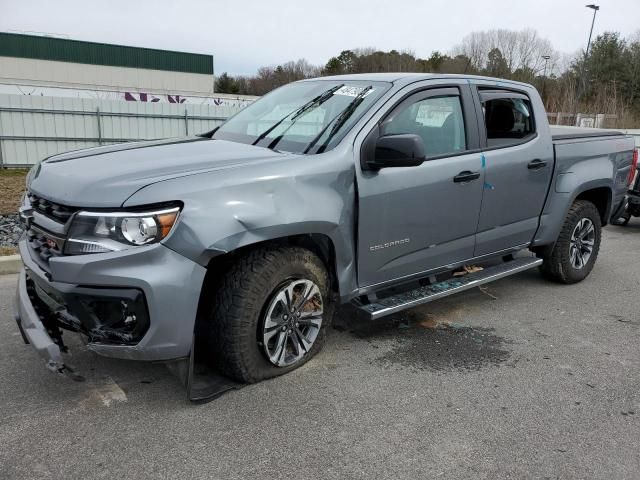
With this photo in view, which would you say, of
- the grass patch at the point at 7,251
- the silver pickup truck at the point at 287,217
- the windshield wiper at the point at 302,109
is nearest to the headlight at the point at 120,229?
the silver pickup truck at the point at 287,217

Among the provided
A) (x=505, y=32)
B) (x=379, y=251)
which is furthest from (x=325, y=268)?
(x=505, y=32)

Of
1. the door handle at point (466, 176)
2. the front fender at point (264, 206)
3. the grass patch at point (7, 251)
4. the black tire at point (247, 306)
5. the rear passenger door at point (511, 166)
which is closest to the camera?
the front fender at point (264, 206)

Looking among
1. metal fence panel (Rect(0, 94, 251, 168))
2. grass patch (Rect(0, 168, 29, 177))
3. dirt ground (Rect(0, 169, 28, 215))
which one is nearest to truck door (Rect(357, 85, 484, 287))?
dirt ground (Rect(0, 169, 28, 215))

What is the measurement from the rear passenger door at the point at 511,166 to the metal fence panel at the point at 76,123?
12.6m

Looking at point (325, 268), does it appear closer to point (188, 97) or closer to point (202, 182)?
point (202, 182)

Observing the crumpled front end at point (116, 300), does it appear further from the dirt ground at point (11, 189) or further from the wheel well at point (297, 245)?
the dirt ground at point (11, 189)

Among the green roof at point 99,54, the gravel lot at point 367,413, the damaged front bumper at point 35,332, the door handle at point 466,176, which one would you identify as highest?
the green roof at point 99,54

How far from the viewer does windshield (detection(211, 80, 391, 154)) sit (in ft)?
11.5

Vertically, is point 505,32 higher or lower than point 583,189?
higher

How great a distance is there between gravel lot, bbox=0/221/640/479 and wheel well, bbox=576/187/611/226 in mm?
1702

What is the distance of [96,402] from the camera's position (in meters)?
3.11

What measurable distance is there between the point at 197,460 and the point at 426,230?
7.02ft

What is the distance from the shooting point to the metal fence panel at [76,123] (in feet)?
48.5

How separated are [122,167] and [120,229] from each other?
521 millimetres
